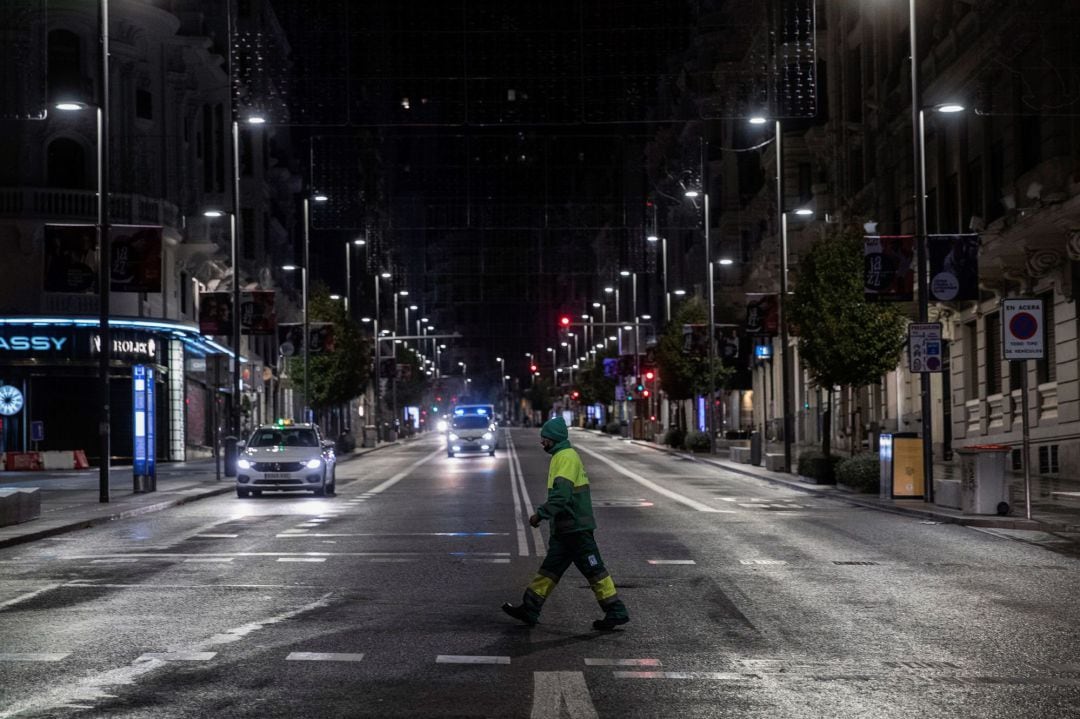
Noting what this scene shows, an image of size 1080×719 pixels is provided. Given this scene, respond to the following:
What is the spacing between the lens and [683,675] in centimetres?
1003

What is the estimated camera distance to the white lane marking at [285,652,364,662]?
10.6 meters

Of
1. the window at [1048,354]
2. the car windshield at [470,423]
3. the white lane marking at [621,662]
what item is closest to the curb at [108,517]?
the white lane marking at [621,662]

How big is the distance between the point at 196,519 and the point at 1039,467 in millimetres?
22189

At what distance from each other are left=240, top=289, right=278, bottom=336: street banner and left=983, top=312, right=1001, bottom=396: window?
2127 centimetres

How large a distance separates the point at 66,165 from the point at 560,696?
44.3 meters

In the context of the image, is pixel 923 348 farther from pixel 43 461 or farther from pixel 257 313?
pixel 43 461

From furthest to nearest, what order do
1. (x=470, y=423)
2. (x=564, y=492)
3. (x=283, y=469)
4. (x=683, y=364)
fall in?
1. (x=683, y=364)
2. (x=470, y=423)
3. (x=283, y=469)
4. (x=564, y=492)

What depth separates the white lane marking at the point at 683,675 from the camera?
9941 millimetres

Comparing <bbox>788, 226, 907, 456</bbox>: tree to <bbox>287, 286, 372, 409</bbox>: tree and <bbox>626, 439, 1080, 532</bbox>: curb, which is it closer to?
<bbox>626, 439, 1080, 532</bbox>: curb

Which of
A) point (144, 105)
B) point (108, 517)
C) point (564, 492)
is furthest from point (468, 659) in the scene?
point (144, 105)

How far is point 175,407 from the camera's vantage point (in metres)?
56.1

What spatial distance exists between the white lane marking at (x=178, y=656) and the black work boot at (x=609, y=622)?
3.04m

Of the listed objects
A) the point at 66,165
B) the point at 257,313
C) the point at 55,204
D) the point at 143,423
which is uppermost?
the point at 66,165

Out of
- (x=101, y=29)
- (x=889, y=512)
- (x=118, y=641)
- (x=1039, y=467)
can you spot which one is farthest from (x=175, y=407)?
(x=118, y=641)
